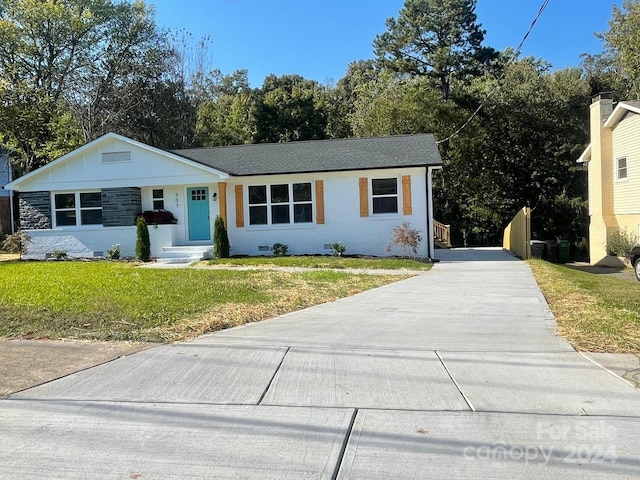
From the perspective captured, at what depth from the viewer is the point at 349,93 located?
5459cm

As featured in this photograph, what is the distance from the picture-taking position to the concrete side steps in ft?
58.7

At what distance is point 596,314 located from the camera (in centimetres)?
800

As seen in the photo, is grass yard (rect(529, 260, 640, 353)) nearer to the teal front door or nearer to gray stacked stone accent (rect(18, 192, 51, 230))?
the teal front door

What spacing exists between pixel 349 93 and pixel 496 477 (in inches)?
2125

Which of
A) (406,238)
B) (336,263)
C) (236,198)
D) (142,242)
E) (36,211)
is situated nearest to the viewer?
(336,263)

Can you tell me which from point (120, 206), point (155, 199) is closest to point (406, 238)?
point (155, 199)

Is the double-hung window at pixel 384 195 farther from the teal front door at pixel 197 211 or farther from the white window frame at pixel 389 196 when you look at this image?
the teal front door at pixel 197 211

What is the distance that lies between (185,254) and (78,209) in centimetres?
492

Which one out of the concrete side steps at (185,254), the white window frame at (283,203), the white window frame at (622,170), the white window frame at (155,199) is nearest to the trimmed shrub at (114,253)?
the concrete side steps at (185,254)

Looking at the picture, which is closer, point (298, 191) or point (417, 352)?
point (417, 352)

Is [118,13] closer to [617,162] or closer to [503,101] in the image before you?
[503,101]

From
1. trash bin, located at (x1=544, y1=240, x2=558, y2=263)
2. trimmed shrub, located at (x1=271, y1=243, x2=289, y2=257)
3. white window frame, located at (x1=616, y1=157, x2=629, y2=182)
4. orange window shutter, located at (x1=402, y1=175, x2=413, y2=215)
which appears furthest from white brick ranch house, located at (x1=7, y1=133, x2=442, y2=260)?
trash bin, located at (x1=544, y1=240, x2=558, y2=263)

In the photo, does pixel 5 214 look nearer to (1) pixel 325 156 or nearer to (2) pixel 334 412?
(1) pixel 325 156

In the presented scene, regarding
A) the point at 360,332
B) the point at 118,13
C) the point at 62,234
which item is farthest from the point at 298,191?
the point at 118,13
